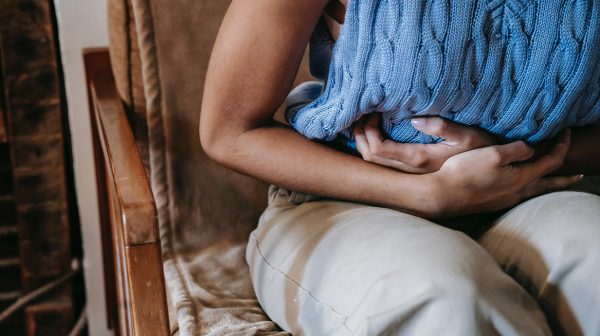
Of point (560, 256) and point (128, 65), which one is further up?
point (128, 65)

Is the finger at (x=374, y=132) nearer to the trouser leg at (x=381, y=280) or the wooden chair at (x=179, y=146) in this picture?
the trouser leg at (x=381, y=280)

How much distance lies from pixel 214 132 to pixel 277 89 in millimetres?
95

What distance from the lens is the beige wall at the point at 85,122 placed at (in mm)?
1156

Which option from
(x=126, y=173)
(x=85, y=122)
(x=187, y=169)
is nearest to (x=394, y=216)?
(x=126, y=173)

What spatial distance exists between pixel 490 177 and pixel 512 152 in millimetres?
38

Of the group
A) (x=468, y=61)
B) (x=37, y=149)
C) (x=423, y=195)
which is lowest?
(x=37, y=149)

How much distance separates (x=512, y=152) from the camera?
768 mm

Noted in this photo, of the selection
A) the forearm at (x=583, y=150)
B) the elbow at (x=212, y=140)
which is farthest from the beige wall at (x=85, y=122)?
the forearm at (x=583, y=150)

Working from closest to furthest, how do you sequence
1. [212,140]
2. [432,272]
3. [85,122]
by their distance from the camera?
1. [432,272]
2. [212,140]
3. [85,122]

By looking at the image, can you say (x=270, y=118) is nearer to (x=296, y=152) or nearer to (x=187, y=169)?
(x=296, y=152)

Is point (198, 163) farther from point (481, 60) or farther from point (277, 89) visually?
point (481, 60)

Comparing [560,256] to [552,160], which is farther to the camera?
[552,160]

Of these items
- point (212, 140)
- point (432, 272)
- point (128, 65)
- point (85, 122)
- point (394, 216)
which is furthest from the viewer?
point (85, 122)

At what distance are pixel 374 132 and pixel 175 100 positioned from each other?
354 mm
